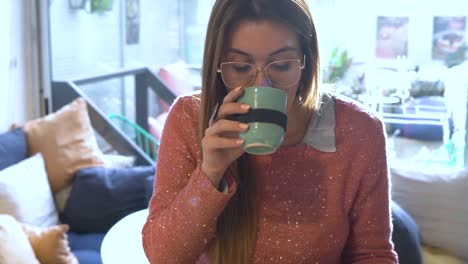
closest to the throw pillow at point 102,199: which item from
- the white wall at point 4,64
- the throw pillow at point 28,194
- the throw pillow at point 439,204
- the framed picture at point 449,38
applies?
the throw pillow at point 28,194

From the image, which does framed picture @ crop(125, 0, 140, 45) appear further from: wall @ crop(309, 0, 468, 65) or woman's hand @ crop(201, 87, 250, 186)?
woman's hand @ crop(201, 87, 250, 186)

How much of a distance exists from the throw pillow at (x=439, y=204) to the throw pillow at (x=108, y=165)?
1.35 metres

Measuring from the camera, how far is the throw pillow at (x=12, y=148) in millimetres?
2566

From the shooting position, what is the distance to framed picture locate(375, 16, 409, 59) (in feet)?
9.10

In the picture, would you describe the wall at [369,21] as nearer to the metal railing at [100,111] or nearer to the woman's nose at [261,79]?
the metal railing at [100,111]

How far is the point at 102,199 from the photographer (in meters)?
2.70

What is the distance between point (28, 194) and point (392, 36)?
6.00 ft

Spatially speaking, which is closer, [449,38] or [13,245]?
[13,245]

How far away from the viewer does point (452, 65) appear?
2727mm

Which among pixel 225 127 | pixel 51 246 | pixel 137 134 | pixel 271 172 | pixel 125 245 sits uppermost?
pixel 225 127

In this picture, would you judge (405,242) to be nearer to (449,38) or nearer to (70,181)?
(449,38)

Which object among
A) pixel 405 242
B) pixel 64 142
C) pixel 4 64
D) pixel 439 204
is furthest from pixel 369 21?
pixel 4 64

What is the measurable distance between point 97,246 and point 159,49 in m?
1.33

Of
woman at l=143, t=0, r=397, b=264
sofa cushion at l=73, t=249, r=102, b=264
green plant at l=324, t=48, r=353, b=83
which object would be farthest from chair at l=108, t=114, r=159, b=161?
woman at l=143, t=0, r=397, b=264
